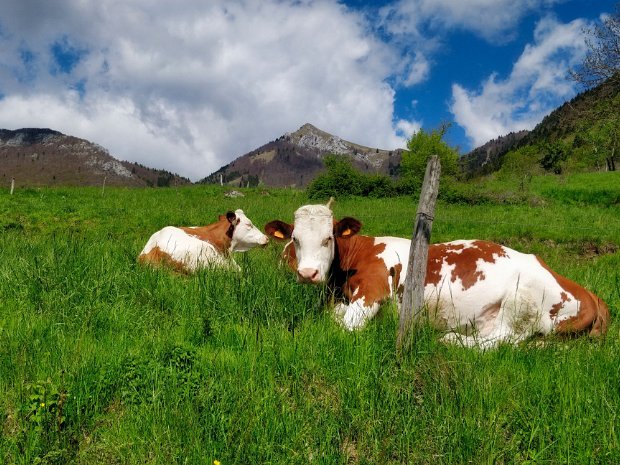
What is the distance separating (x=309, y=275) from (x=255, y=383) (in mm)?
1771

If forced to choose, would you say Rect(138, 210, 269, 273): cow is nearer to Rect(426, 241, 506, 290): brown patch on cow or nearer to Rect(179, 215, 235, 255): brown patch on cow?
Rect(179, 215, 235, 255): brown patch on cow

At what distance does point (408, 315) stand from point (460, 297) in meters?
1.38

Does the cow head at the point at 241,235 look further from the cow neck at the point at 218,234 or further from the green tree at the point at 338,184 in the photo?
the green tree at the point at 338,184

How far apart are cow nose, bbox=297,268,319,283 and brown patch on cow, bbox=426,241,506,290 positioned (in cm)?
149

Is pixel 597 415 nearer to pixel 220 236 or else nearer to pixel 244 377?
pixel 244 377

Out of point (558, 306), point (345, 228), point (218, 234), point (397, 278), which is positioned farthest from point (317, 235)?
point (218, 234)

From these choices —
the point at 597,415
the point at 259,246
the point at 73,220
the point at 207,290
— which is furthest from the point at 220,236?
the point at 73,220

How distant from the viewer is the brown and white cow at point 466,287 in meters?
5.46

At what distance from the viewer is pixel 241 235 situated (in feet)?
34.1

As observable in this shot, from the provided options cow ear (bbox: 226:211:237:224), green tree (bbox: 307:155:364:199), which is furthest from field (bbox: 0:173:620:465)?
green tree (bbox: 307:155:364:199)

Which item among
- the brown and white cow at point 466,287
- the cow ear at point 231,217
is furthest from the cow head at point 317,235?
the cow ear at point 231,217

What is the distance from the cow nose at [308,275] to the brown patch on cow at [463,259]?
4.88 feet

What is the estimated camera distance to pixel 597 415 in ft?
11.1

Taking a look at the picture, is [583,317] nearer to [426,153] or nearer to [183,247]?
[183,247]
